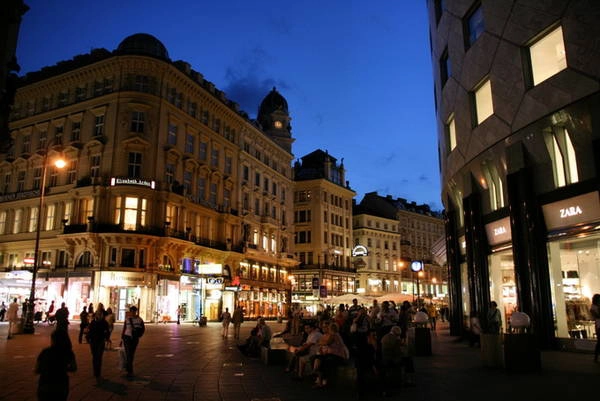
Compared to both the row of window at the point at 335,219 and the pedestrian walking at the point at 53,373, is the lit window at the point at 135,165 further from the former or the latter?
the row of window at the point at 335,219

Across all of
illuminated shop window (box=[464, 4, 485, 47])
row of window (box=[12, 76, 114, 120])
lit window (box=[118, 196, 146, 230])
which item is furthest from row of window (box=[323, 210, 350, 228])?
illuminated shop window (box=[464, 4, 485, 47])

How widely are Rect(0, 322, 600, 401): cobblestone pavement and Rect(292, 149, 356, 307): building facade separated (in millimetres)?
64880

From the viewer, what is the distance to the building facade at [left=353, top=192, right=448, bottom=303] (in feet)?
312

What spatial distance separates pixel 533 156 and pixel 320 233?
63.8m

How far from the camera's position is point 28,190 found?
49.8 m

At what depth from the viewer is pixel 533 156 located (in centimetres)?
1920

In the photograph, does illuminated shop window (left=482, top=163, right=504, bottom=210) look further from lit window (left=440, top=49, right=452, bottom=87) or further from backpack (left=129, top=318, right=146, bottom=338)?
backpack (left=129, top=318, right=146, bottom=338)

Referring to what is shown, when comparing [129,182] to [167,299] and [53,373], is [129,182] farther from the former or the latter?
[53,373]

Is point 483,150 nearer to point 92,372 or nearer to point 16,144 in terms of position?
point 92,372

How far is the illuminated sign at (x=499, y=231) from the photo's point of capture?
21.1 m

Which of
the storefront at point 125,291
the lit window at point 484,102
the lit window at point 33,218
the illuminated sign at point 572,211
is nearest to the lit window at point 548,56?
the lit window at point 484,102

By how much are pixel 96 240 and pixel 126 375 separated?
32445mm

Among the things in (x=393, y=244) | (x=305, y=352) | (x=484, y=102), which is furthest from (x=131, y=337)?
(x=393, y=244)

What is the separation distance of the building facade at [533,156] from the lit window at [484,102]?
75mm
